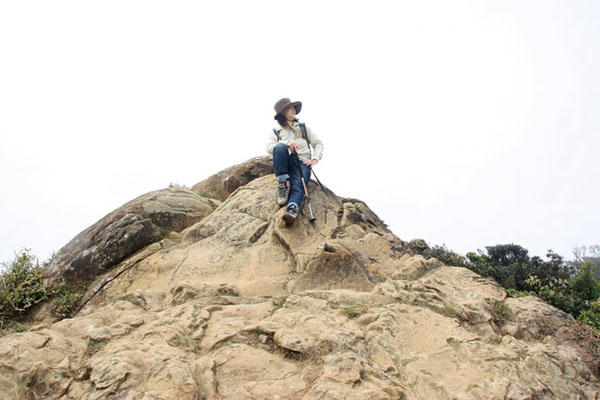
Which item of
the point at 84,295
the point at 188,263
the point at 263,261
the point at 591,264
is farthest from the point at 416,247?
the point at 591,264

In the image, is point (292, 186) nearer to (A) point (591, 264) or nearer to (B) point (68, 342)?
(B) point (68, 342)

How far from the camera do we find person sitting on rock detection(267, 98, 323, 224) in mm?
6953

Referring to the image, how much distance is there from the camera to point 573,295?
1149cm

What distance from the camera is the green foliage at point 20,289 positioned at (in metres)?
6.26

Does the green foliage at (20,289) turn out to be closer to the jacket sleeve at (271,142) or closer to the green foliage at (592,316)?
the jacket sleeve at (271,142)

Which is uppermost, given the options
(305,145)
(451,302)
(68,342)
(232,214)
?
(305,145)

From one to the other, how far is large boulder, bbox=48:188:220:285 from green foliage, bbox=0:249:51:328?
0.26 meters

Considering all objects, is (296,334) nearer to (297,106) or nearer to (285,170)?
(285,170)

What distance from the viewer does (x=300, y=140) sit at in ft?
25.2

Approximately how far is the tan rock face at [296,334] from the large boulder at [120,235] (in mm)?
367

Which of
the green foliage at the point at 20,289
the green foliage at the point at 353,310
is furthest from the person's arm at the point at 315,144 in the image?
the green foliage at the point at 20,289

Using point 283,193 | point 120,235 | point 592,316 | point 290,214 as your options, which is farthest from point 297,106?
point 592,316

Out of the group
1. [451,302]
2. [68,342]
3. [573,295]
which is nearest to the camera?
[68,342]

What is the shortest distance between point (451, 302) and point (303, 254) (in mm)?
2046
